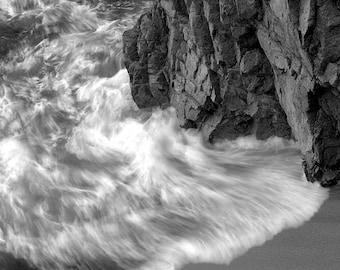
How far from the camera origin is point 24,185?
8609mm

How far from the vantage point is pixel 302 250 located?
5.70 meters

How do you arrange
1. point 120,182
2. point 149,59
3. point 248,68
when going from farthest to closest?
point 149,59 → point 120,182 → point 248,68

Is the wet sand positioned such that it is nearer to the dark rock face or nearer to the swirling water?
the swirling water

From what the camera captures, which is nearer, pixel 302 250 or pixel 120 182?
pixel 302 250

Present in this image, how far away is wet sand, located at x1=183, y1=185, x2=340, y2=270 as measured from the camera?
5.49 metres

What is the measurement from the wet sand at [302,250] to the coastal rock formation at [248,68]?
34.5 inches

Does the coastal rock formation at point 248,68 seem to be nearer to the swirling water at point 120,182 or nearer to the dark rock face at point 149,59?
the dark rock face at point 149,59

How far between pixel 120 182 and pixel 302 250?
382 cm

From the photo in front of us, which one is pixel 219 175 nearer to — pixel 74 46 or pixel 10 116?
pixel 10 116

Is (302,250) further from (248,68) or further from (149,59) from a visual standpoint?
(149,59)

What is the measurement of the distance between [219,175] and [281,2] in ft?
10.5

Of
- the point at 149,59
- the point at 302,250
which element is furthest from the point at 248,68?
the point at 302,250

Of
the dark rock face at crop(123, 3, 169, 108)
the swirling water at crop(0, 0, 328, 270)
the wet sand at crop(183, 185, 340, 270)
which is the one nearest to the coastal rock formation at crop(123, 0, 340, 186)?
the dark rock face at crop(123, 3, 169, 108)

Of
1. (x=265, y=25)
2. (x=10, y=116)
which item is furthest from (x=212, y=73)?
(x=10, y=116)
